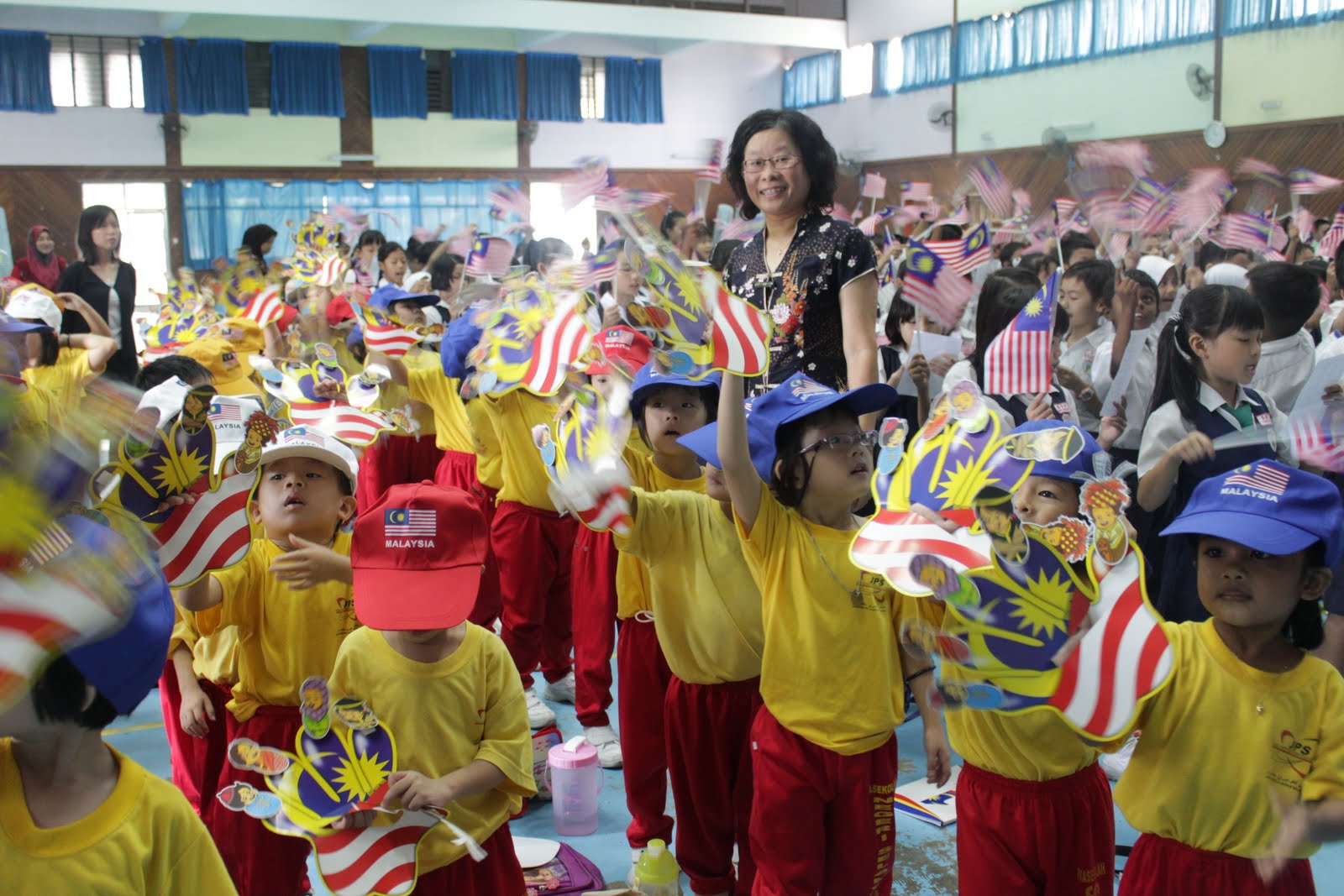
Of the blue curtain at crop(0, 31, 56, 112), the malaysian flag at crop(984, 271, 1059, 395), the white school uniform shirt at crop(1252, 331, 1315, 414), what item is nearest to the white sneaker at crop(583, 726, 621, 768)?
the malaysian flag at crop(984, 271, 1059, 395)

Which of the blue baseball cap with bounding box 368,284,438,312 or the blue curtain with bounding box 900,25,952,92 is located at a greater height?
the blue curtain with bounding box 900,25,952,92

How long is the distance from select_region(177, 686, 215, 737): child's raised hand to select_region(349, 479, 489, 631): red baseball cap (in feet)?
1.69

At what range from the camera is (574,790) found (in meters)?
2.86

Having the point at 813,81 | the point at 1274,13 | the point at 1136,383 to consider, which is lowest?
the point at 1136,383

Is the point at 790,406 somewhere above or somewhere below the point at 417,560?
above

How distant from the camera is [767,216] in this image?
2.46 meters

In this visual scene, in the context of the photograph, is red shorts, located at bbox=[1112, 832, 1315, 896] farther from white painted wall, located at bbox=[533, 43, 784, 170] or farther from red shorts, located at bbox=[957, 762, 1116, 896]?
white painted wall, located at bbox=[533, 43, 784, 170]

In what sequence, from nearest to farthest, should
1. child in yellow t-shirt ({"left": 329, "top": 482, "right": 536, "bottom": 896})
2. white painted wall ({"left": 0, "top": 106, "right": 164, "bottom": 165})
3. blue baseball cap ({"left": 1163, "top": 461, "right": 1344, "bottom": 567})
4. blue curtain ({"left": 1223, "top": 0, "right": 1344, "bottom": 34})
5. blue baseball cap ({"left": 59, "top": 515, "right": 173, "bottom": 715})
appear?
blue baseball cap ({"left": 59, "top": 515, "right": 173, "bottom": 715})
blue baseball cap ({"left": 1163, "top": 461, "right": 1344, "bottom": 567})
child in yellow t-shirt ({"left": 329, "top": 482, "right": 536, "bottom": 896})
blue curtain ({"left": 1223, "top": 0, "right": 1344, "bottom": 34})
white painted wall ({"left": 0, "top": 106, "right": 164, "bottom": 165})

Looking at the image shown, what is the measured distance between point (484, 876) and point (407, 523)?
0.57 meters

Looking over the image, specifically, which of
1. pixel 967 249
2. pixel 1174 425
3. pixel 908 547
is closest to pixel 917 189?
pixel 967 249

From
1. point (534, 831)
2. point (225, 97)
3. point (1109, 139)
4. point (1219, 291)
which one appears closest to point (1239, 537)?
point (1219, 291)

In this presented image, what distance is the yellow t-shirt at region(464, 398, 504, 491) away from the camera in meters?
3.64

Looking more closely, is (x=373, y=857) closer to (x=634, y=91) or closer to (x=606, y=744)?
(x=606, y=744)

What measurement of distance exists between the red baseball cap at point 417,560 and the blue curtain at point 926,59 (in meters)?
13.0
